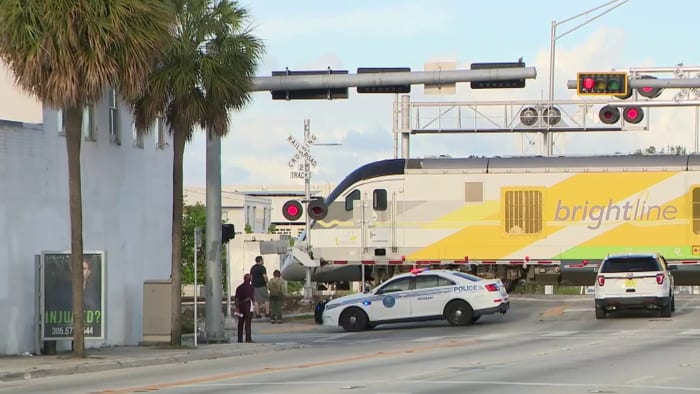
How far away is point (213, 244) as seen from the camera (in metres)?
32.0

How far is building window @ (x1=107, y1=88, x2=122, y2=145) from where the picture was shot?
30.7 m

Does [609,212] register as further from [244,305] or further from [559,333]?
→ [244,305]

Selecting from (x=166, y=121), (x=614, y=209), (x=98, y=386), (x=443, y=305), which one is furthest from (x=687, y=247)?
(x=98, y=386)

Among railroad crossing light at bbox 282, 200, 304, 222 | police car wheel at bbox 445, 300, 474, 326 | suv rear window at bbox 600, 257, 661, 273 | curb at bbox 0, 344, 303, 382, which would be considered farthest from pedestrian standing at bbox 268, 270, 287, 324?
suv rear window at bbox 600, 257, 661, 273

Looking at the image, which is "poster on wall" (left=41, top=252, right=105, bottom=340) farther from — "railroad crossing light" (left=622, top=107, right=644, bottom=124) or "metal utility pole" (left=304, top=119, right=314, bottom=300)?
"railroad crossing light" (left=622, top=107, right=644, bottom=124)

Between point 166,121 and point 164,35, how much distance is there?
4421 millimetres

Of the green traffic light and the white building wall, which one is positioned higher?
the green traffic light

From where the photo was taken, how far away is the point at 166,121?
29094 mm

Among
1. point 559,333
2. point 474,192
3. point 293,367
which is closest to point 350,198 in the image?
point 474,192

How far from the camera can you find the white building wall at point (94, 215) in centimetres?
2659

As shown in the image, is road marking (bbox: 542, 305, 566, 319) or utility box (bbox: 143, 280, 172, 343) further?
road marking (bbox: 542, 305, 566, 319)

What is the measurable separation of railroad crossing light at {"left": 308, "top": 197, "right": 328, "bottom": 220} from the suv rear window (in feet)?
30.9

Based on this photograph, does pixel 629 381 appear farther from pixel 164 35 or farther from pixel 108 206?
pixel 108 206

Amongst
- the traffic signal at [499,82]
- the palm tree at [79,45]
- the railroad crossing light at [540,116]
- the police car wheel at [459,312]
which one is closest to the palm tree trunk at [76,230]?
the palm tree at [79,45]
